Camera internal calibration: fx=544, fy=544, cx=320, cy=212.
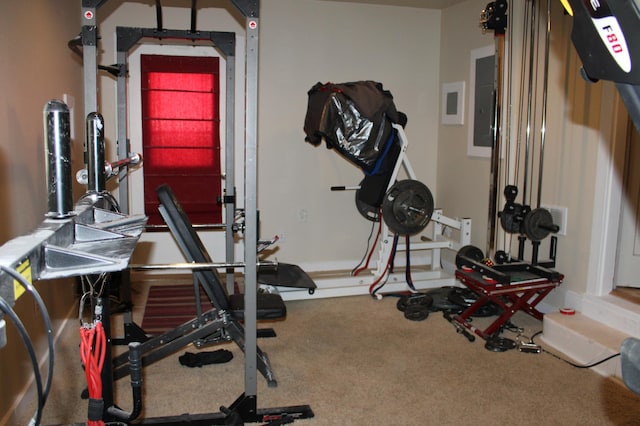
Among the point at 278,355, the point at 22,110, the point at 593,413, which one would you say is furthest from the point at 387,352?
the point at 22,110

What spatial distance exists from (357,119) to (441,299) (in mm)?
1552

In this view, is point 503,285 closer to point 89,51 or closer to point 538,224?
point 538,224

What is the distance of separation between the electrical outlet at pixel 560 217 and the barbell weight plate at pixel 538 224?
0.47 feet

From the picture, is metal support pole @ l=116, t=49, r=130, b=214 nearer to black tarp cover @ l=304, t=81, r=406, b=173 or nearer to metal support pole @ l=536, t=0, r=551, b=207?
black tarp cover @ l=304, t=81, r=406, b=173

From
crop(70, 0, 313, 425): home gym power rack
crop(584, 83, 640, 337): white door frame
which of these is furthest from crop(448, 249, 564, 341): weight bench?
crop(70, 0, 313, 425): home gym power rack

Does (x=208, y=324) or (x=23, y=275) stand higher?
(x=23, y=275)

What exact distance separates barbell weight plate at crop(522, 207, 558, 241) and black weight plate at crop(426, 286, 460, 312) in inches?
30.9

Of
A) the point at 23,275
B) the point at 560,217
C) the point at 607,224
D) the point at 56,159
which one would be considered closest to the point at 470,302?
the point at 560,217

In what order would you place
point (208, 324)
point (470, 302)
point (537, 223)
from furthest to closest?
point (470, 302) < point (537, 223) < point (208, 324)

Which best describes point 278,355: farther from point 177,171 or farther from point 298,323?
point 177,171

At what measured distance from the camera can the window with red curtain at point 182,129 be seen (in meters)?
4.75

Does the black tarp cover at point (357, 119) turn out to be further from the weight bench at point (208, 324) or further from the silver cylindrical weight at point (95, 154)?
the silver cylindrical weight at point (95, 154)

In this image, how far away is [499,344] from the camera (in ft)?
11.1

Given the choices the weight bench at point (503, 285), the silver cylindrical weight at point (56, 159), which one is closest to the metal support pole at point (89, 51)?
the silver cylindrical weight at point (56, 159)
